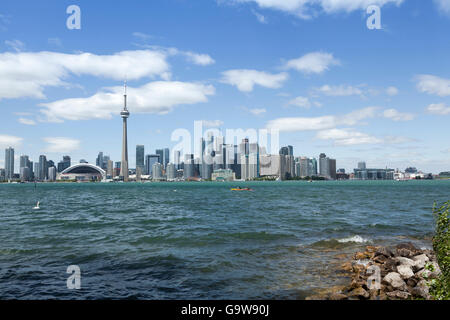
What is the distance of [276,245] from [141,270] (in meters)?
12.3

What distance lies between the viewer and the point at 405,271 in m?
17.4

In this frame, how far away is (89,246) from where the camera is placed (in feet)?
91.4

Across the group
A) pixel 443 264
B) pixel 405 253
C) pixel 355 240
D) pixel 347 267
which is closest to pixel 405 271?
pixel 347 267

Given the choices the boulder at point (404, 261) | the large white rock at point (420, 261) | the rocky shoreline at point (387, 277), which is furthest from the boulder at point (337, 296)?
the large white rock at point (420, 261)

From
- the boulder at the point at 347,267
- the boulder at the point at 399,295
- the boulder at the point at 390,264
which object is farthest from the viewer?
the boulder at the point at 347,267

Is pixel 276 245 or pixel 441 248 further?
pixel 276 245

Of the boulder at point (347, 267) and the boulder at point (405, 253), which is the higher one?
the boulder at point (405, 253)

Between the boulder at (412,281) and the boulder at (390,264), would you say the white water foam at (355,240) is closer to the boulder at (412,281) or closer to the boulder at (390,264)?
the boulder at (390,264)

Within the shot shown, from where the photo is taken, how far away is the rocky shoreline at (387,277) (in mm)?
14914

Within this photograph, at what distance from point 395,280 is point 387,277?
17.1 inches

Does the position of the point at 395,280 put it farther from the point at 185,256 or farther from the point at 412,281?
the point at 185,256
